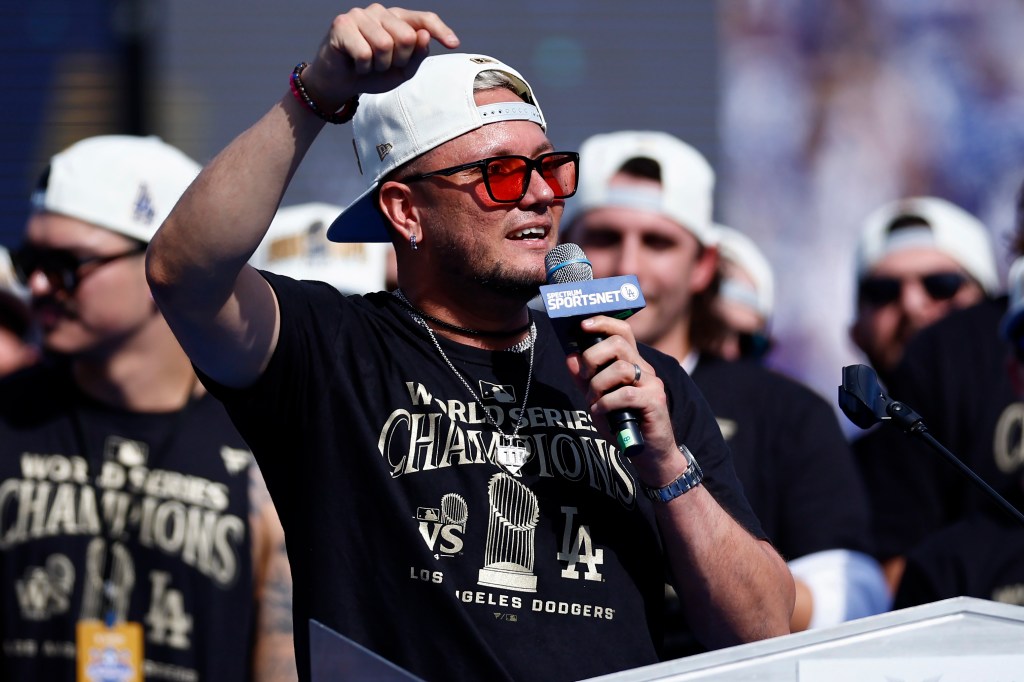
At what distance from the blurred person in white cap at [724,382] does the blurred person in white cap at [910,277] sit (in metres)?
1.34

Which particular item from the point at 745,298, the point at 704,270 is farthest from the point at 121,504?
the point at 745,298

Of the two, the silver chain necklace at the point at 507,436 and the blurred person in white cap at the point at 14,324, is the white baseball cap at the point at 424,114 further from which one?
the blurred person in white cap at the point at 14,324

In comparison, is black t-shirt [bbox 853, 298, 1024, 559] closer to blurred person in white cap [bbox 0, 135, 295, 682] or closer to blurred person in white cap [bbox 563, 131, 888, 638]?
blurred person in white cap [bbox 563, 131, 888, 638]

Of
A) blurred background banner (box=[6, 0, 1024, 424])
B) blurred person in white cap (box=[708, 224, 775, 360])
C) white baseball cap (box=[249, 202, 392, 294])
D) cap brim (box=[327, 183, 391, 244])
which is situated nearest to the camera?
cap brim (box=[327, 183, 391, 244])

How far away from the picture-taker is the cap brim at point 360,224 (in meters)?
3.51

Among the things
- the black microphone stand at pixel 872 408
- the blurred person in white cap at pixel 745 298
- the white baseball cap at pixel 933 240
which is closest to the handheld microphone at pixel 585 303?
the black microphone stand at pixel 872 408

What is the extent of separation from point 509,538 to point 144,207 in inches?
108

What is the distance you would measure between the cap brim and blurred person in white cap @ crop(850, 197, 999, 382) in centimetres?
358

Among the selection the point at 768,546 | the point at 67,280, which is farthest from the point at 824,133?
the point at 768,546

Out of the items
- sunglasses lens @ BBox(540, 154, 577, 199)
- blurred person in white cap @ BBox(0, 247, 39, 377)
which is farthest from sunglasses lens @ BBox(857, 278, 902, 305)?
sunglasses lens @ BBox(540, 154, 577, 199)

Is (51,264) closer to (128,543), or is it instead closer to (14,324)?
(128,543)

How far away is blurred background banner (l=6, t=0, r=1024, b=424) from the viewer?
384 inches

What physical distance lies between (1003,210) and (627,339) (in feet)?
24.4

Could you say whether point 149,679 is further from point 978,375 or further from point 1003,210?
point 1003,210
